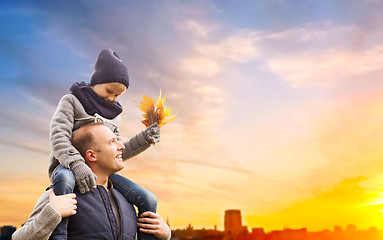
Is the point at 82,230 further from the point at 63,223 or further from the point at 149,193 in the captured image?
the point at 149,193

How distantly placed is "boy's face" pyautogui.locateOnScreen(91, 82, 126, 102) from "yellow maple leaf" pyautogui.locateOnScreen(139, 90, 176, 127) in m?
0.53

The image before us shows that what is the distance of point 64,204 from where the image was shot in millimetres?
4832

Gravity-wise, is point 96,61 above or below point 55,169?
above

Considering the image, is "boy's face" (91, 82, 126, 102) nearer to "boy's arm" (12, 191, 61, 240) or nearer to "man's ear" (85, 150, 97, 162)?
"man's ear" (85, 150, 97, 162)

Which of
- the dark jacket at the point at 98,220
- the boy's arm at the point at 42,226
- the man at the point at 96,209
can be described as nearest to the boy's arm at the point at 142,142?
A: the man at the point at 96,209

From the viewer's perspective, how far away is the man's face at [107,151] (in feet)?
17.9

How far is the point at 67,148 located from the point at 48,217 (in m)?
0.81

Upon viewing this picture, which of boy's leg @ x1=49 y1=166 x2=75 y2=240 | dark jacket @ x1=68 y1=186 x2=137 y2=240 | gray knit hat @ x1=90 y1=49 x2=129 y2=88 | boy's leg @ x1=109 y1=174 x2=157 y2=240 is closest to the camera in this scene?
boy's leg @ x1=49 y1=166 x2=75 y2=240

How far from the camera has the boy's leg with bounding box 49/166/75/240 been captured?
15.9 ft

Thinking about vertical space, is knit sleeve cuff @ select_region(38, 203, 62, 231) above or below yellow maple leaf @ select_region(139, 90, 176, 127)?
below

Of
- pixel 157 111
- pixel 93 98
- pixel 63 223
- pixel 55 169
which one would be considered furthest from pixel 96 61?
pixel 63 223

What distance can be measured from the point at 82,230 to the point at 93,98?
163cm

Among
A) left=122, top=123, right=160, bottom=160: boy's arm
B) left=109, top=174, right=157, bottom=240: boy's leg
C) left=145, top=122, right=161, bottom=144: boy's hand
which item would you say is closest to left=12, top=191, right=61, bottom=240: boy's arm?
left=109, top=174, right=157, bottom=240: boy's leg

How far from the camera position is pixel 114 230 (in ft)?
16.7
